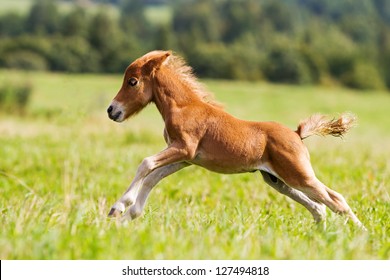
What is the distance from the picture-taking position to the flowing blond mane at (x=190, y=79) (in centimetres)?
672

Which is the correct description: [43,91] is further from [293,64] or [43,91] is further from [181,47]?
[181,47]

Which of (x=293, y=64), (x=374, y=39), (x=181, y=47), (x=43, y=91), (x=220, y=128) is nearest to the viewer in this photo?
(x=220, y=128)

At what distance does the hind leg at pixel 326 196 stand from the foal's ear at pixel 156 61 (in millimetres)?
1619

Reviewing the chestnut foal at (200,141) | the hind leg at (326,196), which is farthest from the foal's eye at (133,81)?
the hind leg at (326,196)

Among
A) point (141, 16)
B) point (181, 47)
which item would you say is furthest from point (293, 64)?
point (141, 16)

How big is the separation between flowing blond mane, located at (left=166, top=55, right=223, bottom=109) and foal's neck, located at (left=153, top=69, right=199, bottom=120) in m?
0.06

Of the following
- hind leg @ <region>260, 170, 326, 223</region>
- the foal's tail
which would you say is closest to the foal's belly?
hind leg @ <region>260, 170, 326, 223</region>

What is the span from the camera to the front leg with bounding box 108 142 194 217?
6.12 metres

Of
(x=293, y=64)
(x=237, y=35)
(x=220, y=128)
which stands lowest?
(x=220, y=128)

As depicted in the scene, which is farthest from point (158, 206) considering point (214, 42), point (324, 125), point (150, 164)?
point (214, 42)

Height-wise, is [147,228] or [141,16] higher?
[141,16]

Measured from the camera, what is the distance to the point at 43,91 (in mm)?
45344

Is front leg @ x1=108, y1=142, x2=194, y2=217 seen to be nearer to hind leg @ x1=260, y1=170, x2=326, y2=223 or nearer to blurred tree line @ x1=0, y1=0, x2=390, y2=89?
hind leg @ x1=260, y1=170, x2=326, y2=223
